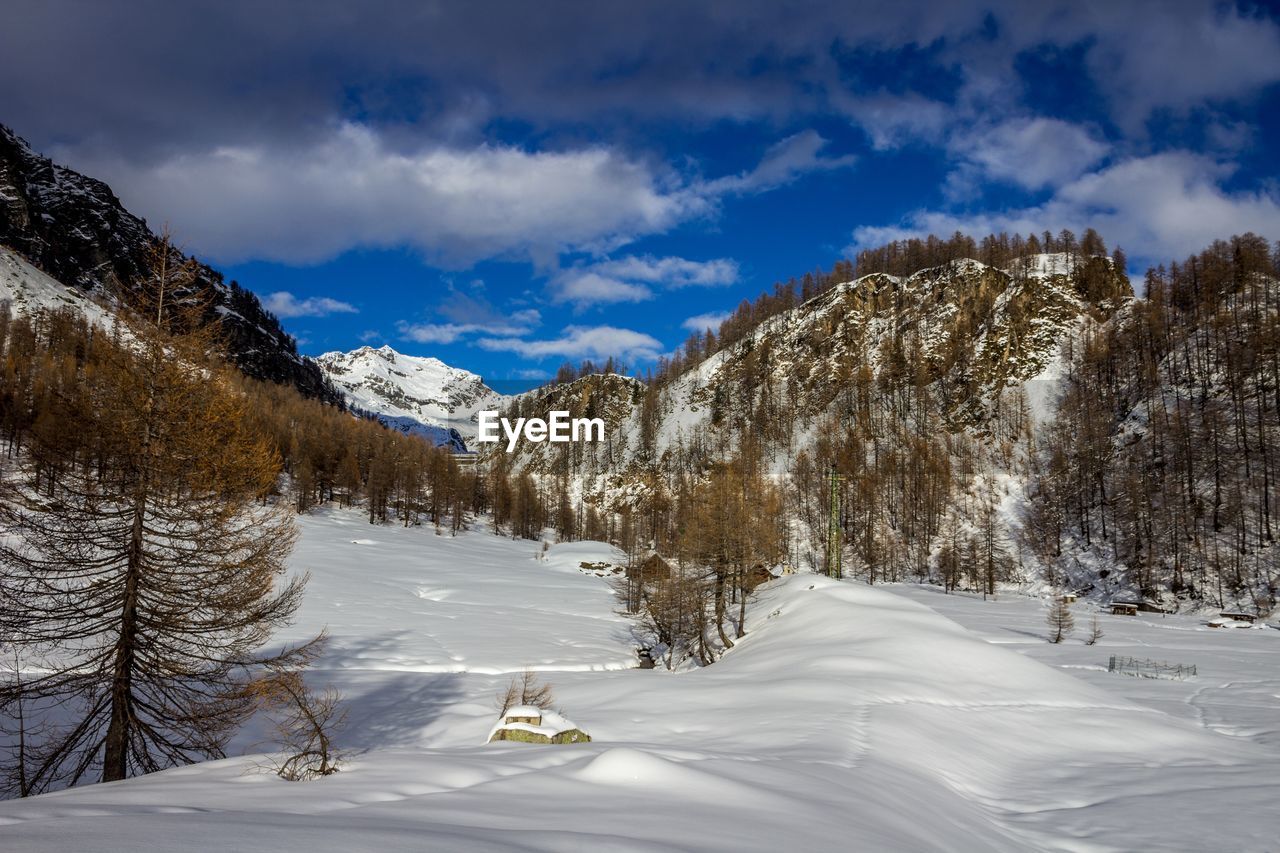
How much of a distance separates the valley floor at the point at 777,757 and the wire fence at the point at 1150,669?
746mm

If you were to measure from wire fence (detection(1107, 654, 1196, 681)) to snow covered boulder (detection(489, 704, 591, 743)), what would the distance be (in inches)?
1097

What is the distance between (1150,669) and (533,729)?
105 feet

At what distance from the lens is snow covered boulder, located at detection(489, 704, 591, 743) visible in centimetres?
1210

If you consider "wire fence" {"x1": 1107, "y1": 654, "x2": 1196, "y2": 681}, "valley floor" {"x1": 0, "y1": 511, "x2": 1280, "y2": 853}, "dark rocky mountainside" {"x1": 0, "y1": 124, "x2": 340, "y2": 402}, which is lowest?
"wire fence" {"x1": 1107, "y1": 654, "x2": 1196, "y2": 681}

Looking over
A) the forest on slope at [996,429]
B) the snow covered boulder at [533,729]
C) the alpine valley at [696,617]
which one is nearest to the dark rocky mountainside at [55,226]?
the alpine valley at [696,617]

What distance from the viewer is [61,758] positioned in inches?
454

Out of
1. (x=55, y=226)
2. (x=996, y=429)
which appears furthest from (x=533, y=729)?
(x=55, y=226)

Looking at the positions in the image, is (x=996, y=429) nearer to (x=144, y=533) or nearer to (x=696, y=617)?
(x=696, y=617)

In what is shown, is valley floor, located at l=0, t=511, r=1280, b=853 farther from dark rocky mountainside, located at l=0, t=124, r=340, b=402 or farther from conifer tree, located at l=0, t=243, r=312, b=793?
dark rocky mountainside, located at l=0, t=124, r=340, b=402

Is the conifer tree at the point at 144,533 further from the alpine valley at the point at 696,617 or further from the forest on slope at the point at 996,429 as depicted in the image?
the forest on slope at the point at 996,429

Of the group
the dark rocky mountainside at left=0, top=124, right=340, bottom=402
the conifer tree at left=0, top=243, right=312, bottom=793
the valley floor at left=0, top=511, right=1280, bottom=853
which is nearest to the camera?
the valley floor at left=0, top=511, right=1280, bottom=853

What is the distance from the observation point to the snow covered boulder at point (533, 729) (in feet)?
39.7

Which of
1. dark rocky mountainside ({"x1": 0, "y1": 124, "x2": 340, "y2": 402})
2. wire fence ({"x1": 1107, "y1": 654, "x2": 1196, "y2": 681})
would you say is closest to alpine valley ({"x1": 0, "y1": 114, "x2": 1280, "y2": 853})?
wire fence ({"x1": 1107, "y1": 654, "x2": 1196, "y2": 681})

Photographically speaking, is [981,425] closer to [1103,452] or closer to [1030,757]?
[1103,452]
